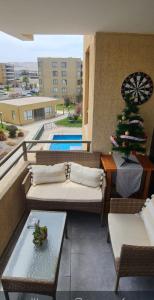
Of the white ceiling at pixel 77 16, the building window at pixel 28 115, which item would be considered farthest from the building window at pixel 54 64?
the white ceiling at pixel 77 16

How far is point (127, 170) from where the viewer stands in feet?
9.05

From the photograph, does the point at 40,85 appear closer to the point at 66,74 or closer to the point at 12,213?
the point at 66,74

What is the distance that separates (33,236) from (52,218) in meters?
0.35

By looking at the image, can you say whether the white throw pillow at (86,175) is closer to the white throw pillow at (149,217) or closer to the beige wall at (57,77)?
the white throw pillow at (149,217)

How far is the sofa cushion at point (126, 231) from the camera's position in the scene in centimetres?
192

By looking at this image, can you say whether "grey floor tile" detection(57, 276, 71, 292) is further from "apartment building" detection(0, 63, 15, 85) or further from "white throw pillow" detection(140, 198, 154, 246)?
"apartment building" detection(0, 63, 15, 85)

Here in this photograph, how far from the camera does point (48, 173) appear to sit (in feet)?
9.48

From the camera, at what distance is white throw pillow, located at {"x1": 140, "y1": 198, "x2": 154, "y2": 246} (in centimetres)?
197

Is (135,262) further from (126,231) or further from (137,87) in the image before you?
(137,87)

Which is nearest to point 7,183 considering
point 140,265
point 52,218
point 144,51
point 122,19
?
point 52,218

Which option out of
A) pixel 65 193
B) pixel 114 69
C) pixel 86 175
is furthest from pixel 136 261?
pixel 114 69

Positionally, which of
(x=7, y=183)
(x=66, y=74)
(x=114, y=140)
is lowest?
(x=7, y=183)

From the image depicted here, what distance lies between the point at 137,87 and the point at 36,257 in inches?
106

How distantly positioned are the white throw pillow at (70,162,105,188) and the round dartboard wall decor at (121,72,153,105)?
1273mm
